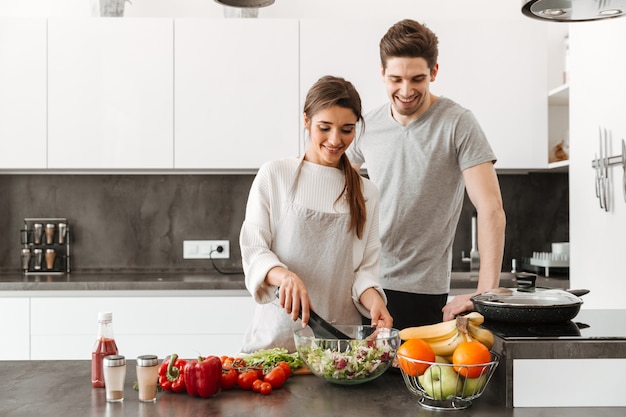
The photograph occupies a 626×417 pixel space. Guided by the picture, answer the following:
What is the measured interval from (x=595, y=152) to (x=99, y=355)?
2.23 meters

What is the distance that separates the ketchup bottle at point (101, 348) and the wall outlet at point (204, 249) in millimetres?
2265

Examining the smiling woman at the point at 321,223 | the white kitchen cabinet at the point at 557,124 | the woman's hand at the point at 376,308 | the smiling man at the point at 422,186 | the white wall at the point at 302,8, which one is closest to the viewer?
the woman's hand at the point at 376,308

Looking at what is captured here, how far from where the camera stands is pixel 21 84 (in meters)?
3.40

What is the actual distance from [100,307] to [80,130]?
35.4 inches

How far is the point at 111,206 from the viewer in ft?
12.6

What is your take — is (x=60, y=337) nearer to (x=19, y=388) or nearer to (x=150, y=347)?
(x=150, y=347)

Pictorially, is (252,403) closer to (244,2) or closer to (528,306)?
(528,306)

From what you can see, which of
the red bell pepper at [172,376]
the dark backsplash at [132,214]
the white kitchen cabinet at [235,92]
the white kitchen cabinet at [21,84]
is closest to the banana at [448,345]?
the red bell pepper at [172,376]

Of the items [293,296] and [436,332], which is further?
[293,296]

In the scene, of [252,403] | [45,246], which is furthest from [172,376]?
[45,246]

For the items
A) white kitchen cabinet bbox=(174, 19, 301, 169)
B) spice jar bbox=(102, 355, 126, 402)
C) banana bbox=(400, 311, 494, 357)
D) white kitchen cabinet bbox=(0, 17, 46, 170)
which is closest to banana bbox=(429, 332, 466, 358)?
banana bbox=(400, 311, 494, 357)

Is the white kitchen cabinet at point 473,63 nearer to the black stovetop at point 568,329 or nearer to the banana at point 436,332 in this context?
the black stovetop at point 568,329

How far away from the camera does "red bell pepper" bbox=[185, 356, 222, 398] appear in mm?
1455

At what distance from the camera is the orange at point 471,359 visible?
1.36 meters
